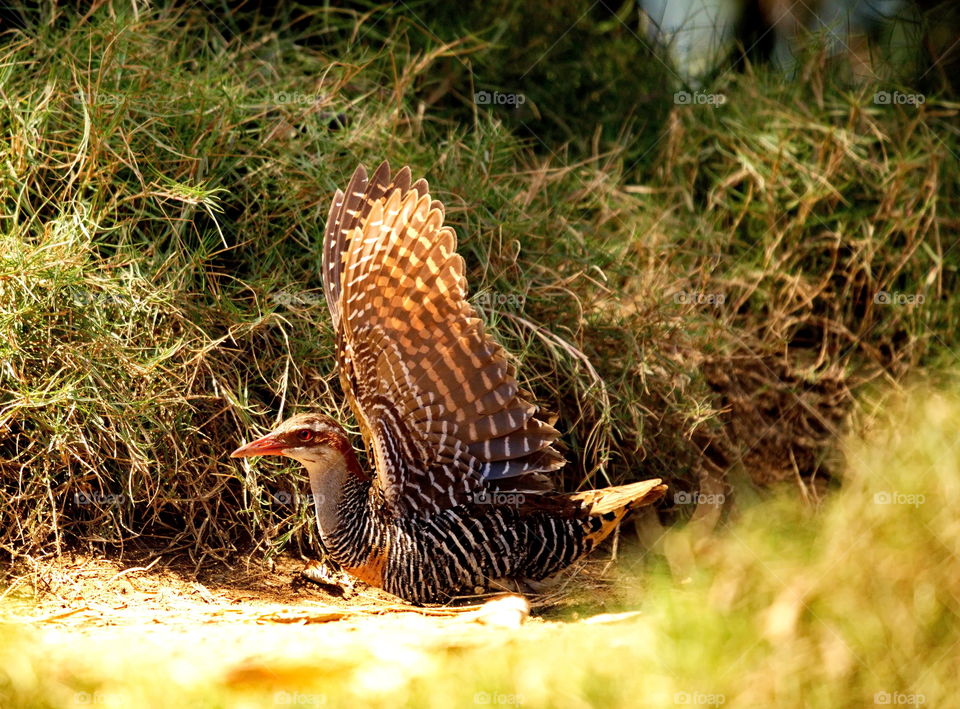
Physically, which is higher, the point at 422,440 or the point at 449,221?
the point at 449,221

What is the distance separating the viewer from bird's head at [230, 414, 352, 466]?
4.02 meters

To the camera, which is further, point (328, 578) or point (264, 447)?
point (328, 578)

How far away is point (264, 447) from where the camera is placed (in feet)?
13.2

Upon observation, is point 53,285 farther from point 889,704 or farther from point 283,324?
point 889,704

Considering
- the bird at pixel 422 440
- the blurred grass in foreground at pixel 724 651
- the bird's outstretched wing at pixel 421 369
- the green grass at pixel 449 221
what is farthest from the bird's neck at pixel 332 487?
the blurred grass in foreground at pixel 724 651

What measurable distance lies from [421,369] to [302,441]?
0.51 meters

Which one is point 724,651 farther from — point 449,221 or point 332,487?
point 449,221

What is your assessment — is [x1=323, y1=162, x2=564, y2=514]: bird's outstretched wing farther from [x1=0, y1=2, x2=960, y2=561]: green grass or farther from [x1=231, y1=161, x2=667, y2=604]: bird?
[x1=0, y1=2, x2=960, y2=561]: green grass

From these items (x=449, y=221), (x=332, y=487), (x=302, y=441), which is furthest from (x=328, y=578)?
(x=449, y=221)

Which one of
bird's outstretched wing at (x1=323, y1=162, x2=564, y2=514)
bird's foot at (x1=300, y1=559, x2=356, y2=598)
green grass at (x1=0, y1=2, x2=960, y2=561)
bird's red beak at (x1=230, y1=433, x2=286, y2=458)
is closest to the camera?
bird's outstretched wing at (x1=323, y1=162, x2=564, y2=514)

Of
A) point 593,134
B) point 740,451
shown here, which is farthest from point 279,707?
point 593,134

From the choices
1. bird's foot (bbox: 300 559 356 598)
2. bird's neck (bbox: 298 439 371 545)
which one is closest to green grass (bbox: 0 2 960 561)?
bird's foot (bbox: 300 559 356 598)

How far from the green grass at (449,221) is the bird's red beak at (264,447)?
0.37 m

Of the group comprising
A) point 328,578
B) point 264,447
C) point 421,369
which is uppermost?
point 421,369
